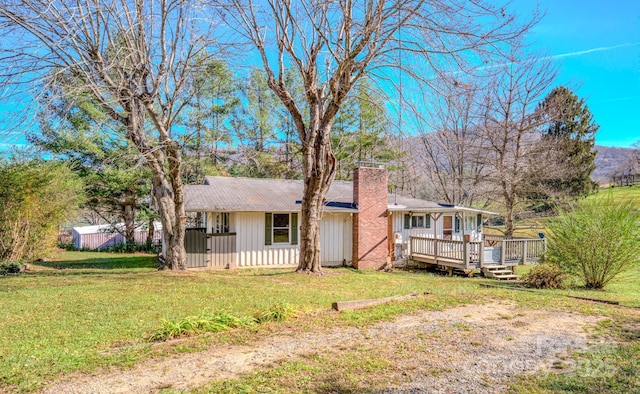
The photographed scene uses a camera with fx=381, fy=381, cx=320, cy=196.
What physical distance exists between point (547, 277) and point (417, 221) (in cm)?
771

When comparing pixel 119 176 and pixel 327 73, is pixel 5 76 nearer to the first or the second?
pixel 327 73

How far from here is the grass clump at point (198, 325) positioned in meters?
5.12

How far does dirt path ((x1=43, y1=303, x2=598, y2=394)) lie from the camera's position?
3.66 metres

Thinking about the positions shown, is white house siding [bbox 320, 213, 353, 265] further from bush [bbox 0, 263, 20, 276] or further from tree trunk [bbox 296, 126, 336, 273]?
bush [bbox 0, 263, 20, 276]

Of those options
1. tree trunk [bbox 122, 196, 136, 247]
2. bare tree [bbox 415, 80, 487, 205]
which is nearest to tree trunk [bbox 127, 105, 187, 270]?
bare tree [bbox 415, 80, 487, 205]

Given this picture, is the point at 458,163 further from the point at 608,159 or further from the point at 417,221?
the point at 608,159

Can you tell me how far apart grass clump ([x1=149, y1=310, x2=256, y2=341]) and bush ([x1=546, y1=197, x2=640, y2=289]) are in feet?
33.3

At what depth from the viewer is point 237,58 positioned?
12117 millimetres

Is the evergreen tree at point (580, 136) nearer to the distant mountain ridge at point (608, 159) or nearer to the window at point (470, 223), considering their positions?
the window at point (470, 223)

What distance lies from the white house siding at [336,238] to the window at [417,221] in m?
3.16

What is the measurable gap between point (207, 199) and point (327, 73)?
6463 millimetres

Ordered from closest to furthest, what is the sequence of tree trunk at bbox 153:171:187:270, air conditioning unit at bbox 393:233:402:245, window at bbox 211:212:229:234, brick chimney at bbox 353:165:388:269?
tree trunk at bbox 153:171:187:270, window at bbox 211:212:229:234, brick chimney at bbox 353:165:388:269, air conditioning unit at bbox 393:233:402:245

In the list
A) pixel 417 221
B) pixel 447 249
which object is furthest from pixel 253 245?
pixel 447 249

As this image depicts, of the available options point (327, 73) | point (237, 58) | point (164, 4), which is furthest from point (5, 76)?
point (327, 73)
